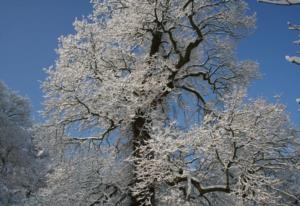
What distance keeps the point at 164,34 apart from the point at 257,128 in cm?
529

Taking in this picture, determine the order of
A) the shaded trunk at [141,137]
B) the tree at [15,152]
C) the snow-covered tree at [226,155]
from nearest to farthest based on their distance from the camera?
the snow-covered tree at [226,155] < the shaded trunk at [141,137] < the tree at [15,152]

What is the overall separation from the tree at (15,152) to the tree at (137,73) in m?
16.7

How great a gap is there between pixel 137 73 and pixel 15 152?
78.6ft

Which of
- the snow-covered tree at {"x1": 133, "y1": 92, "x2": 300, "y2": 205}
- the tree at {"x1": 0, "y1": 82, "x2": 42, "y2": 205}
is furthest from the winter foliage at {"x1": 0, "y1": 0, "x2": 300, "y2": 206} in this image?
the tree at {"x1": 0, "y1": 82, "x2": 42, "y2": 205}

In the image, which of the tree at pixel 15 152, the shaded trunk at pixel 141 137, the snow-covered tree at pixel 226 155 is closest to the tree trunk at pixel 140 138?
the shaded trunk at pixel 141 137

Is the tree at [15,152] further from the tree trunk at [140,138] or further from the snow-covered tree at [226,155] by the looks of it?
the snow-covered tree at [226,155]

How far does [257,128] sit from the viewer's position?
397 inches

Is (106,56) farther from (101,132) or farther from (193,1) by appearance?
(193,1)

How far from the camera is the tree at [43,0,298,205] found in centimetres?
1202

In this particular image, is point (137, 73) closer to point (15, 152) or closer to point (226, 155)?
point (226, 155)

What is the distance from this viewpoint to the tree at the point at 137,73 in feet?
39.4

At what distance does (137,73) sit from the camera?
12.2 meters

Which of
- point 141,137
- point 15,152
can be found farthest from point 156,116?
point 15,152

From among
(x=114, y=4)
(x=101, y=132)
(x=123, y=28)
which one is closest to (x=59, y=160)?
(x=101, y=132)
